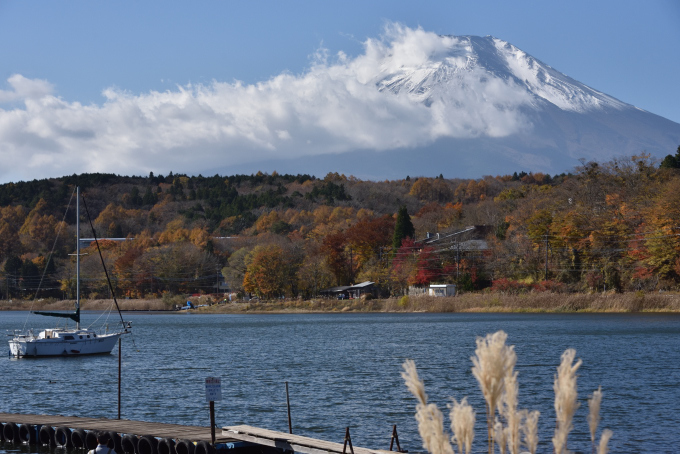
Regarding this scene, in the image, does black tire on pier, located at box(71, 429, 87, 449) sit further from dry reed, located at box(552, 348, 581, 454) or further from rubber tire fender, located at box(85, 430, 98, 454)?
dry reed, located at box(552, 348, 581, 454)

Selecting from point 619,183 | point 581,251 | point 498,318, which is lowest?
point 498,318

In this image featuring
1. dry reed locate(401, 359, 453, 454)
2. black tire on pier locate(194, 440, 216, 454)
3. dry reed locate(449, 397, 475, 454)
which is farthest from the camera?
black tire on pier locate(194, 440, 216, 454)

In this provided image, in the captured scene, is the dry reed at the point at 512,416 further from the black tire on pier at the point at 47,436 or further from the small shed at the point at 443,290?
the small shed at the point at 443,290

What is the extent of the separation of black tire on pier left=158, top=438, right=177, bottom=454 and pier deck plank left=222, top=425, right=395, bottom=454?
1225 mm

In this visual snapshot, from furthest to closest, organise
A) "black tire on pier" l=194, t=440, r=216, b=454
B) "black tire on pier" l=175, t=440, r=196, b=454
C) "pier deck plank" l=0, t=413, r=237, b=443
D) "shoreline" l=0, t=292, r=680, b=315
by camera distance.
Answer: "shoreline" l=0, t=292, r=680, b=315 → "pier deck plank" l=0, t=413, r=237, b=443 → "black tire on pier" l=175, t=440, r=196, b=454 → "black tire on pier" l=194, t=440, r=216, b=454

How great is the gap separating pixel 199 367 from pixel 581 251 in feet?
196

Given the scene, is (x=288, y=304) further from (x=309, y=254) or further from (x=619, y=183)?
(x=619, y=183)

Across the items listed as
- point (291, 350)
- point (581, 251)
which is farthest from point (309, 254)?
point (291, 350)

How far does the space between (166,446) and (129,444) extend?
113cm

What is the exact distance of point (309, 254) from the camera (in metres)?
122

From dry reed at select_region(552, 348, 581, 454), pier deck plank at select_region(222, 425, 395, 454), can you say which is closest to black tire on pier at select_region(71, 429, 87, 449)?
pier deck plank at select_region(222, 425, 395, 454)

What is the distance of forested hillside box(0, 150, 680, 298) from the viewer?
85.6m

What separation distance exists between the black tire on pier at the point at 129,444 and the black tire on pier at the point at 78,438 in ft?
5.71

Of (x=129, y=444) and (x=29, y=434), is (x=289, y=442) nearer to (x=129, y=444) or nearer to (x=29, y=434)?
(x=129, y=444)
